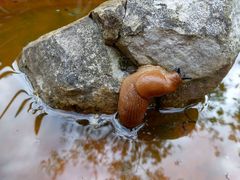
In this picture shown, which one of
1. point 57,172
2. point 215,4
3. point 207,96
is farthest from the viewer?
point 207,96

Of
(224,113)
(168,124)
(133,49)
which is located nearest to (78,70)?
(133,49)

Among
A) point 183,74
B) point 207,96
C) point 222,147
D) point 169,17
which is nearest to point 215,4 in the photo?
point 169,17

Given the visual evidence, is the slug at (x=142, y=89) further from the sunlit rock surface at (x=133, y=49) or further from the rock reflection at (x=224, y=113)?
the rock reflection at (x=224, y=113)

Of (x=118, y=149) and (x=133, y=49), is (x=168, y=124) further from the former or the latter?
(x=133, y=49)

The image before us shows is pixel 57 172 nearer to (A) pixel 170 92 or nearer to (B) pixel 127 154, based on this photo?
(B) pixel 127 154

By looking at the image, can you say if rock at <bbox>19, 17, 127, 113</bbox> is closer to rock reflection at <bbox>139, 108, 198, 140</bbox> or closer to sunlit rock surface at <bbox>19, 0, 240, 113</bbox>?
sunlit rock surface at <bbox>19, 0, 240, 113</bbox>

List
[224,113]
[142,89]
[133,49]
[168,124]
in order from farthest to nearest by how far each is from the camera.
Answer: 1. [224,113]
2. [168,124]
3. [133,49]
4. [142,89]
